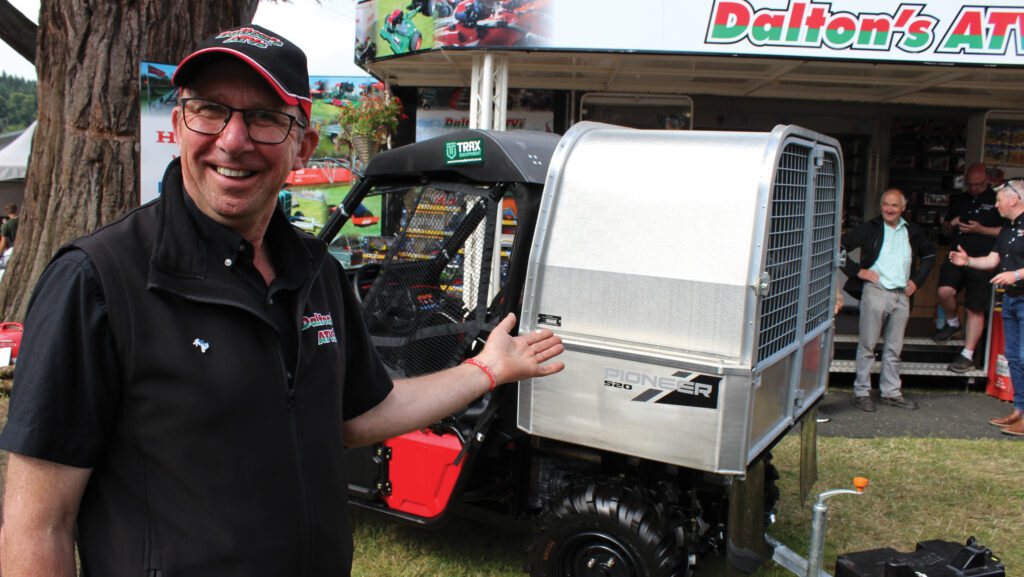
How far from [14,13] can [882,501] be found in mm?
6990

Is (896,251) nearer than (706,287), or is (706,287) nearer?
(706,287)

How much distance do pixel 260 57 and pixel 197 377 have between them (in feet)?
1.84

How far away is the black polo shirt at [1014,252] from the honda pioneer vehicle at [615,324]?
333cm

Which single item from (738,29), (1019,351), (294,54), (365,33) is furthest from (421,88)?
(294,54)

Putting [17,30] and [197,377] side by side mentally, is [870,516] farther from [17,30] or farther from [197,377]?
[17,30]

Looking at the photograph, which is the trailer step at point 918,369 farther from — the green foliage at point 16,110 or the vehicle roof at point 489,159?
the green foliage at point 16,110

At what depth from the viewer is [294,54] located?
1325 mm

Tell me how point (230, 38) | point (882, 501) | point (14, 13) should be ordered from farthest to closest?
1. point (14, 13)
2. point (882, 501)
3. point (230, 38)

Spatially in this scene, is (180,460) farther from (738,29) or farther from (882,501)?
(738,29)

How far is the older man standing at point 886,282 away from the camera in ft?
21.2

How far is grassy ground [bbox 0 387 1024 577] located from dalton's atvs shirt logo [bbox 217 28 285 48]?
277 centimetres

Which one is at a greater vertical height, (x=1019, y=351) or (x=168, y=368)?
(x=168, y=368)

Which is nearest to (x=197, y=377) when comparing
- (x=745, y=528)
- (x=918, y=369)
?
(x=745, y=528)

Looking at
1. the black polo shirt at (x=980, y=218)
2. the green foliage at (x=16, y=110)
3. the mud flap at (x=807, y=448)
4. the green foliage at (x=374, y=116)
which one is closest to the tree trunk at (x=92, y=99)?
the green foliage at (x=374, y=116)
